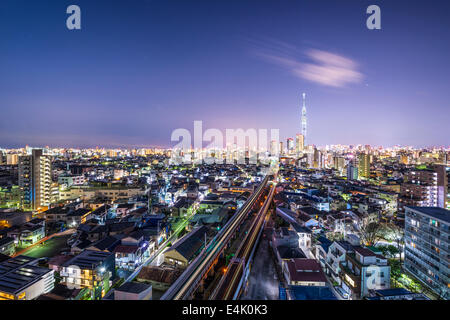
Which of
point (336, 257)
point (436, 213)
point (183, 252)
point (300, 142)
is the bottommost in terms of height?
point (336, 257)

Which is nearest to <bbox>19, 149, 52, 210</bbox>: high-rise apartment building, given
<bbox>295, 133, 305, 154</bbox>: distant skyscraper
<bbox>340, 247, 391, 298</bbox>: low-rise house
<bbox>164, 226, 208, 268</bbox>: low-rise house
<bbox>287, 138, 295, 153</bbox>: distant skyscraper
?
<bbox>164, 226, 208, 268</bbox>: low-rise house

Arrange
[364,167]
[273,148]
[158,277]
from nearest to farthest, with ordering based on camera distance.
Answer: [158,277]
[364,167]
[273,148]

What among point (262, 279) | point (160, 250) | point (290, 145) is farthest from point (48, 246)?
point (290, 145)

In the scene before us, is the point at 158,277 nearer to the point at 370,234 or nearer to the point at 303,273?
the point at 303,273

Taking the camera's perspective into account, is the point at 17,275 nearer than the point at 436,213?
Yes

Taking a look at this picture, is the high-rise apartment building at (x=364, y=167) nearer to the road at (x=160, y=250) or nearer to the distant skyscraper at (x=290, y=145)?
the road at (x=160, y=250)

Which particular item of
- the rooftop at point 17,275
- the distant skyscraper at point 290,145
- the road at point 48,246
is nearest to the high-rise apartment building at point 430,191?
the rooftop at point 17,275

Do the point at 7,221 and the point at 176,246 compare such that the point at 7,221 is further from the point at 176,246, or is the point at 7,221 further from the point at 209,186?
the point at 209,186
